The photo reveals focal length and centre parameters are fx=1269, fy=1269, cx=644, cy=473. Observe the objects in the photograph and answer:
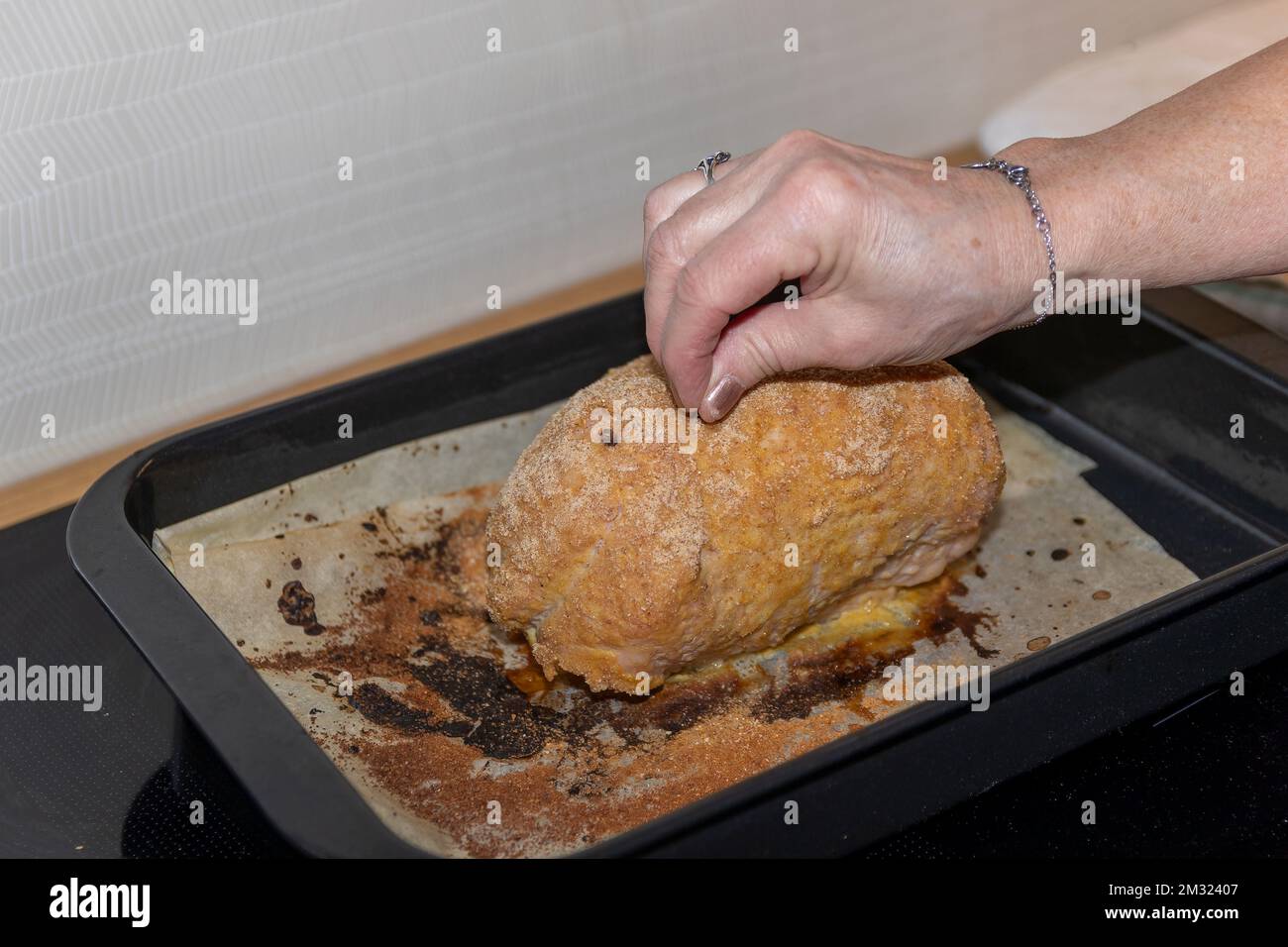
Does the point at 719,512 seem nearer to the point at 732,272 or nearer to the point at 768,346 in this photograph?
the point at 768,346

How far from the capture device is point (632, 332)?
1727mm

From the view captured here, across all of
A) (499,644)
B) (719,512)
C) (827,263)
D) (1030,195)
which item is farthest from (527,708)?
(1030,195)

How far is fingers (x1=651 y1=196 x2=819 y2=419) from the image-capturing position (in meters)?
1.13

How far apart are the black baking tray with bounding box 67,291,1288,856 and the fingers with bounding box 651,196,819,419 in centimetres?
40

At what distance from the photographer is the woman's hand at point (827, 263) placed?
3.72 ft

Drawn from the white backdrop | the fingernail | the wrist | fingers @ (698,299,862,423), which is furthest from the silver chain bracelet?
the white backdrop

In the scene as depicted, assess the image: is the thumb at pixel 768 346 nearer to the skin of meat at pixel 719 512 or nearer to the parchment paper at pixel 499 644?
the skin of meat at pixel 719 512

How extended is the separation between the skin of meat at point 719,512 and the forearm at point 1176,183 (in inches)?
10.5

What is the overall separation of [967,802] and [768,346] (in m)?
0.49

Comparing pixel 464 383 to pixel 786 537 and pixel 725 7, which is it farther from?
pixel 725 7

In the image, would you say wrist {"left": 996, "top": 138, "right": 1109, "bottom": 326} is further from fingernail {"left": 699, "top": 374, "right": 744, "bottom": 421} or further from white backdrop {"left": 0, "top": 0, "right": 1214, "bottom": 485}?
white backdrop {"left": 0, "top": 0, "right": 1214, "bottom": 485}

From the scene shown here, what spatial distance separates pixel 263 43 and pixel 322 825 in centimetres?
117

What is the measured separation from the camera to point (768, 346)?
1271 mm

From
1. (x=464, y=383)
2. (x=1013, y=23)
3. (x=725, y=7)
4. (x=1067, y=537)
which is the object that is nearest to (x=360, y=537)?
(x=464, y=383)
